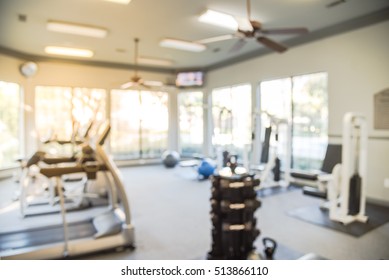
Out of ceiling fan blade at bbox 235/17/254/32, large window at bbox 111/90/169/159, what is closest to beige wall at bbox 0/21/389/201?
ceiling fan blade at bbox 235/17/254/32

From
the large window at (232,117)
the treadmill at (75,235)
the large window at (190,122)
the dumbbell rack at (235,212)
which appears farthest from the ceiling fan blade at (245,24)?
the large window at (190,122)

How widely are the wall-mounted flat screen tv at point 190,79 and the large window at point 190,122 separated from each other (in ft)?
0.84

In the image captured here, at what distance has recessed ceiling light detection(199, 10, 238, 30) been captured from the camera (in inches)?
118

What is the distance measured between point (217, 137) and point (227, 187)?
3.95 metres

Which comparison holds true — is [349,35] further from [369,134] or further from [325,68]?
[369,134]

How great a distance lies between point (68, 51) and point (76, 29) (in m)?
1.61

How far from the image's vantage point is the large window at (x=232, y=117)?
194 inches

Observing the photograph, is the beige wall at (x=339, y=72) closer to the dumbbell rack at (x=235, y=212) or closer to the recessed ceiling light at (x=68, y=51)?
the recessed ceiling light at (x=68, y=51)

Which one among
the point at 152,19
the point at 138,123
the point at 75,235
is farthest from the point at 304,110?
the point at 138,123

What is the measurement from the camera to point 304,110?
→ 14.0 feet

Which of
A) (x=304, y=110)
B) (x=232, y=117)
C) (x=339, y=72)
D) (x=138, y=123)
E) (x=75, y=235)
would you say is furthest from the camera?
(x=138, y=123)

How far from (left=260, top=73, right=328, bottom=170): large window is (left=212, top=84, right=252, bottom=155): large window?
0.47 metres

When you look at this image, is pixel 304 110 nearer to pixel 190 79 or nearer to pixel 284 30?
pixel 284 30
